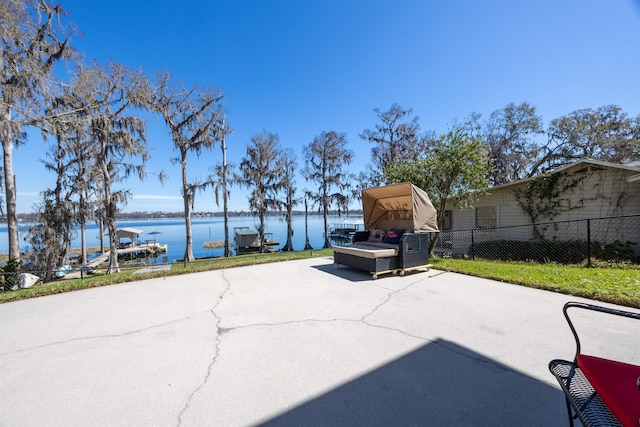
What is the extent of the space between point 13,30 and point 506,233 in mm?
→ 17452

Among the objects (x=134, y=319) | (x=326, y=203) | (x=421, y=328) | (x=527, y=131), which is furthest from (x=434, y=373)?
(x=527, y=131)

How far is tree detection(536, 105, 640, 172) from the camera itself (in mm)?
14281

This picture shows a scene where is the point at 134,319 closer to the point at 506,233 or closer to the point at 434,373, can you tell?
the point at 434,373

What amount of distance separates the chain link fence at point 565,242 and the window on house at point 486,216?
49 cm

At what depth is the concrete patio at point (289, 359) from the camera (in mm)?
1664

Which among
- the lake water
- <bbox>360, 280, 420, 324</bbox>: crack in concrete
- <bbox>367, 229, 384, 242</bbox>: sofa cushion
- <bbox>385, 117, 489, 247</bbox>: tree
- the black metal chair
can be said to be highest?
<bbox>385, 117, 489, 247</bbox>: tree

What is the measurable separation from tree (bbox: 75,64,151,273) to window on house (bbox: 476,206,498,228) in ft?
50.3

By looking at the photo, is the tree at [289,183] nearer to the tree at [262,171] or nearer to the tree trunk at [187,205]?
the tree at [262,171]

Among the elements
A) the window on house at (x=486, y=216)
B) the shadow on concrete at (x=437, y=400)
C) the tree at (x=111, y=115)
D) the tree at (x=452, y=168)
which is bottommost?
the shadow on concrete at (x=437, y=400)

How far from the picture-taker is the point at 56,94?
7.48 metres

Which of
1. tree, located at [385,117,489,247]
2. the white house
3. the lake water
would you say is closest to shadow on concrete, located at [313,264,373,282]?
tree, located at [385,117,489,247]

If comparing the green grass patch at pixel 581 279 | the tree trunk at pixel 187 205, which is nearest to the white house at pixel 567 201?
the green grass patch at pixel 581 279

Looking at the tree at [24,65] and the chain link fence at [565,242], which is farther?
the chain link fence at [565,242]

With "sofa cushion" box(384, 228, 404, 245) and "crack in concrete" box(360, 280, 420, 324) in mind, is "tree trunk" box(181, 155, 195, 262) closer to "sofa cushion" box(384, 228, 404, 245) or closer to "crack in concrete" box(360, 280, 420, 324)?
"sofa cushion" box(384, 228, 404, 245)
